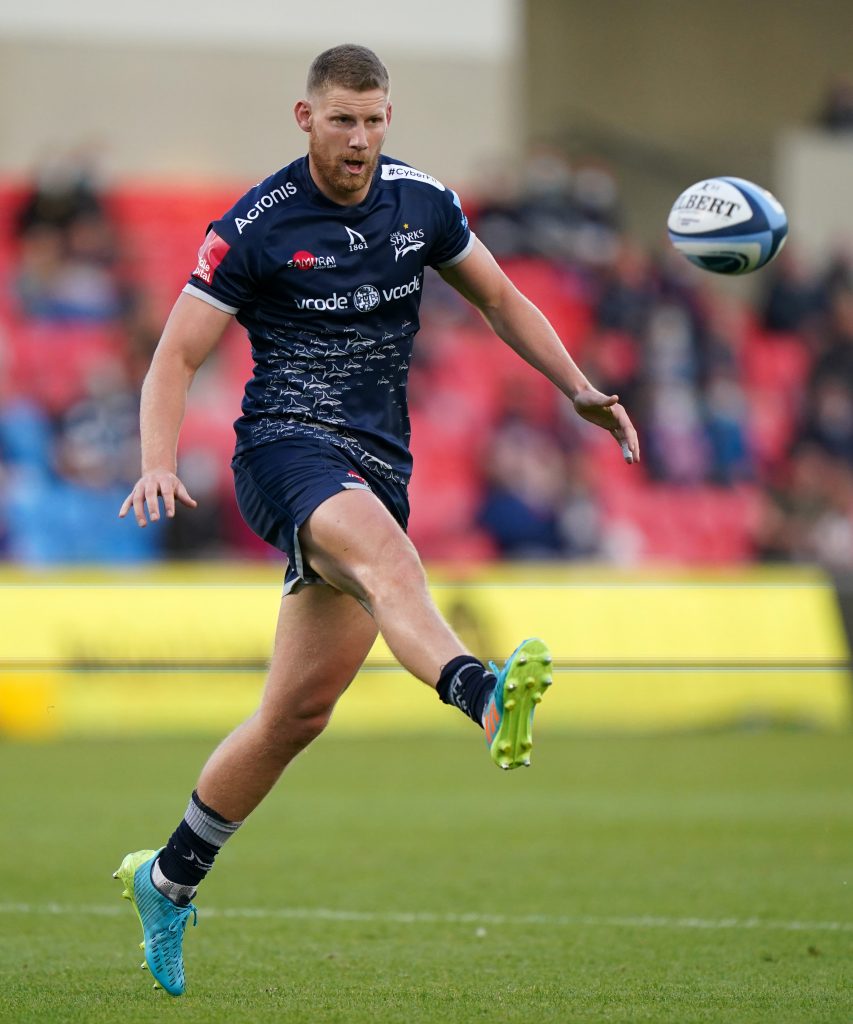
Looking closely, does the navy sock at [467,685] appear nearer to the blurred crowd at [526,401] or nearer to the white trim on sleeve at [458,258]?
the white trim on sleeve at [458,258]

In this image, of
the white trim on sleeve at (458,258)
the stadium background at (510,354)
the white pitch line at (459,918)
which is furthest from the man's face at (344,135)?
the stadium background at (510,354)

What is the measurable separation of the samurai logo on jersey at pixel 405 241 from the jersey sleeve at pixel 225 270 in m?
0.46

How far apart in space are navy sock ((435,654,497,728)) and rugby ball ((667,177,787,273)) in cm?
243

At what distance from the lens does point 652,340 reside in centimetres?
2142

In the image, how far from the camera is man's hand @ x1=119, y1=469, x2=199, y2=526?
520cm

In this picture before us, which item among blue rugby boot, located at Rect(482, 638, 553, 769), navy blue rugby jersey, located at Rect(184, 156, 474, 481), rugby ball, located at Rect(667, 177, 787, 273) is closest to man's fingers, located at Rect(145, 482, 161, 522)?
navy blue rugby jersey, located at Rect(184, 156, 474, 481)

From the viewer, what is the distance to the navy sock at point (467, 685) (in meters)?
4.84

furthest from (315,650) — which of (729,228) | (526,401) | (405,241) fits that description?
(526,401)

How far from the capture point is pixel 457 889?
326 inches

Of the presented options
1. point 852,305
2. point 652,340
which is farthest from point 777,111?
point 652,340

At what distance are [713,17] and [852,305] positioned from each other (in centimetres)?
748

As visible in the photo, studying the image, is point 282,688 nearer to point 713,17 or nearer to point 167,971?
point 167,971

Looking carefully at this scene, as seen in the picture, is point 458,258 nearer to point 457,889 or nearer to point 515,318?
point 515,318

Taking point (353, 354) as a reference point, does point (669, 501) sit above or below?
below
